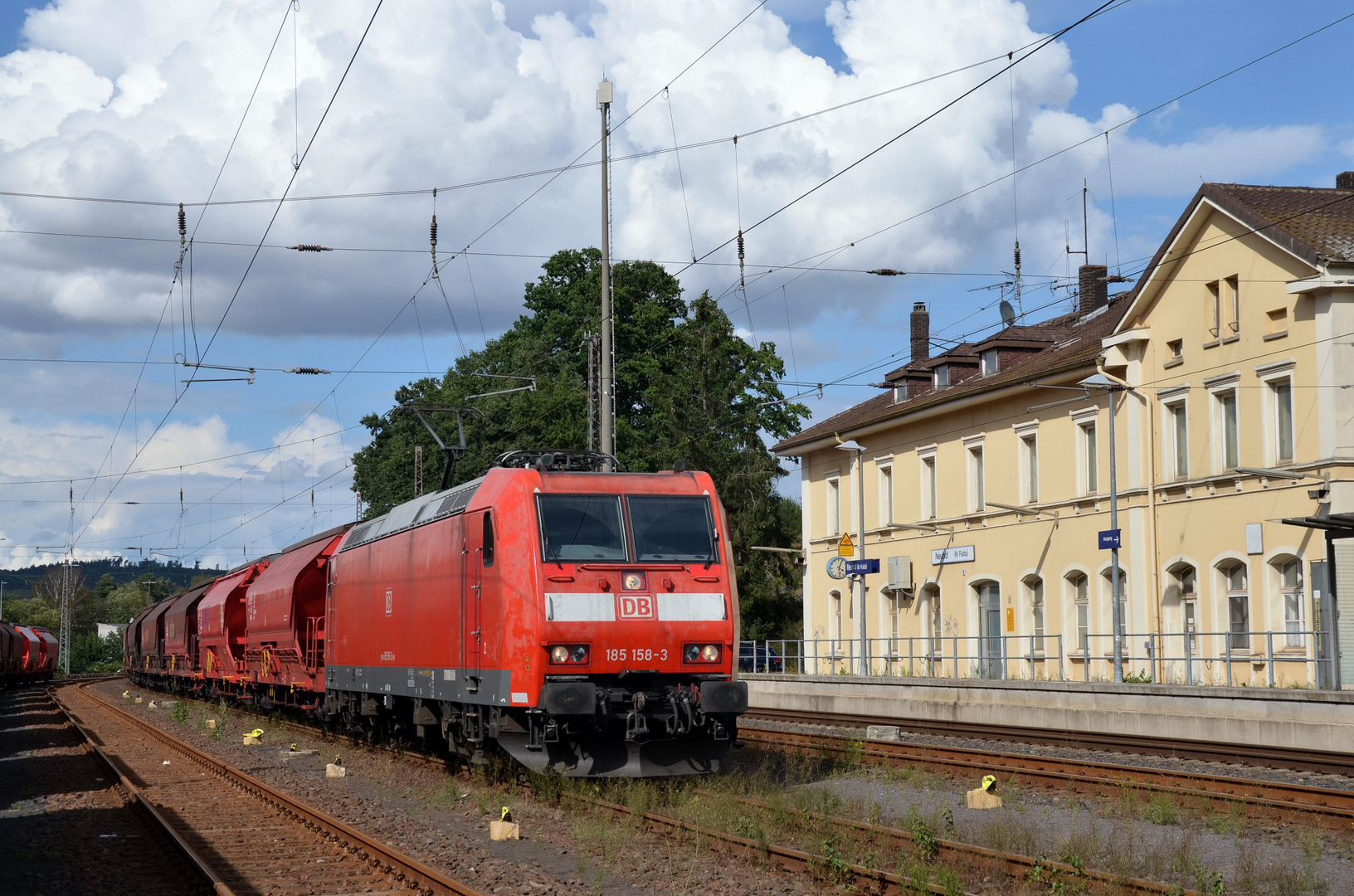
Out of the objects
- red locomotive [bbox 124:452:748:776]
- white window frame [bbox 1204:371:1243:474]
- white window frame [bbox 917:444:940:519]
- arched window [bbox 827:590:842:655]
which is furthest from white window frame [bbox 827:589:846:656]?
red locomotive [bbox 124:452:748:776]

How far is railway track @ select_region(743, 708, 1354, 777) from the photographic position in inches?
679

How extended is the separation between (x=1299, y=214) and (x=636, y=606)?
2047 centimetres

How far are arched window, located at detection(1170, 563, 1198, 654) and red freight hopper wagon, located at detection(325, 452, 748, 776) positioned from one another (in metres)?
17.6

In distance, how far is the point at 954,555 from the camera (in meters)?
38.3

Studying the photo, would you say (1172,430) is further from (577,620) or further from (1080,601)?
(577,620)

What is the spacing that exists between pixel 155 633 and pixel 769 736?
38.4m

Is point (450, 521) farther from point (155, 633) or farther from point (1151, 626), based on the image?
point (155, 633)

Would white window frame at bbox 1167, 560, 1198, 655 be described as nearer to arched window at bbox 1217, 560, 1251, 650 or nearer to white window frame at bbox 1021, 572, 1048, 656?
arched window at bbox 1217, 560, 1251, 650

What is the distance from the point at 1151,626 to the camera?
31062mm

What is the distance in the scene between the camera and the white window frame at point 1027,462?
117ft

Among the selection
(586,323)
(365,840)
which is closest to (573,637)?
(365,840)

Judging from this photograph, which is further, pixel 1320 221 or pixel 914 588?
pixel 914 588

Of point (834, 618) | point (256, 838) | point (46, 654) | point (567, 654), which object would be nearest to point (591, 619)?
point (567, 654)

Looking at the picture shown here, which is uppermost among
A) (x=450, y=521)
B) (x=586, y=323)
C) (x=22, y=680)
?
(x=586, y=323)
